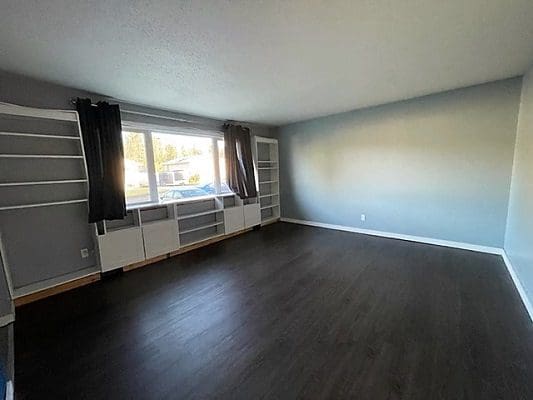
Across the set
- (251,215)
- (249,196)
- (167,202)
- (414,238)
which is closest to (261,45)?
(167,202)

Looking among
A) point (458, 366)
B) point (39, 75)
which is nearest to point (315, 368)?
point (458, 366)

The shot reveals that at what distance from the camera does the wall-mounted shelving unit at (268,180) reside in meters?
5.82

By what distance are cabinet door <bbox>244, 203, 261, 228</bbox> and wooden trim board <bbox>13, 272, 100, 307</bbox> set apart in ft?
8.93

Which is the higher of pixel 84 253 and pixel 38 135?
pixel 38 135

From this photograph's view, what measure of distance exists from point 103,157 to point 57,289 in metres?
1.65

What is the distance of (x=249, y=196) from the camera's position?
511cm

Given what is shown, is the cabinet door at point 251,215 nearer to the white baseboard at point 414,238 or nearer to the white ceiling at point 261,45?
the white baseboard at point 414,238

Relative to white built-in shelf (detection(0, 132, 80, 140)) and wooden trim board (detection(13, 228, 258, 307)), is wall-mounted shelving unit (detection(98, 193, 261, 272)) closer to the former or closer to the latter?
wooden trim board (detection(13, 228, 258, 307))

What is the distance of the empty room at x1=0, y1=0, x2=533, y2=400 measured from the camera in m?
1.61

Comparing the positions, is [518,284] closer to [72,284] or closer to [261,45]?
[261,45]

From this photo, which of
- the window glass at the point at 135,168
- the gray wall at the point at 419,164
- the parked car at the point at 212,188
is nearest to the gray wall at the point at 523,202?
the gray wall at the point at 419,164

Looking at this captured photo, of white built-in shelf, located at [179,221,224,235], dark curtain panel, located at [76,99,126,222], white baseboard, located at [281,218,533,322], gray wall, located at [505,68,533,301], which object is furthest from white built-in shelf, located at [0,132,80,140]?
gray wall, located at [505,68,533,301]

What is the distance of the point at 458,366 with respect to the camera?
1610 mm

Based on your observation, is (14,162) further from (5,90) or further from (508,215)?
(508,215)
